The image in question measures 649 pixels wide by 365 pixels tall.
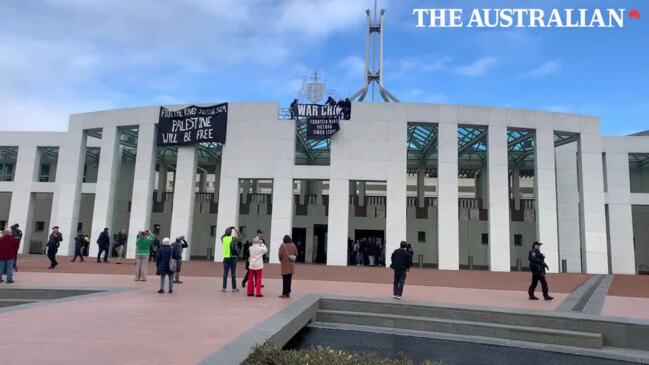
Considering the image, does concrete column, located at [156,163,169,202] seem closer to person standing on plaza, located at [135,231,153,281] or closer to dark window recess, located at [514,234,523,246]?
person standing on plaza, located at [135,231,153,281]

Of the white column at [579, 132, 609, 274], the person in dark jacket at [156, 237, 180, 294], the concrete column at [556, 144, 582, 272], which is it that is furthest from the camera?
the concrete column at [556, 144, 582, 272]

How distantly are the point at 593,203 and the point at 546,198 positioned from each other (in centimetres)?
321

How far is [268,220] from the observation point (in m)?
36.5

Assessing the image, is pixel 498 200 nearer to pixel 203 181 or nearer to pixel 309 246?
pixel 309 246

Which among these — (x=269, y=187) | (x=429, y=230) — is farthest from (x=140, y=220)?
(x=429, y=230)

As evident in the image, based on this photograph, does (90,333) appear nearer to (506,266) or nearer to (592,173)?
(506,266)

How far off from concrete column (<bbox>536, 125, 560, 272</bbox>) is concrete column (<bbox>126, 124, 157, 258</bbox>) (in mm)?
22196

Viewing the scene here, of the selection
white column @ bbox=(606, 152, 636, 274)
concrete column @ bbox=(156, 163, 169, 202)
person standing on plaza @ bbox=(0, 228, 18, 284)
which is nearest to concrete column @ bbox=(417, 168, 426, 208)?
white column @ bbox=(606, 152, 636, 274)

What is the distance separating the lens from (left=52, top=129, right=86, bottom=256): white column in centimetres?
Result: 3004

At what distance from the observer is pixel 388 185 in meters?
27.3

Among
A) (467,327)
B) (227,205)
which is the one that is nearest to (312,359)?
(467,327)

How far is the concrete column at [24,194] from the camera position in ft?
110

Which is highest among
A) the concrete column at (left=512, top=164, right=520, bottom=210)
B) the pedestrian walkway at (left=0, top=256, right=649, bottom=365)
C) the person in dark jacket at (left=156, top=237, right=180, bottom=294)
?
the concrete column at (left=512, top=164, right=520, bottom=210)

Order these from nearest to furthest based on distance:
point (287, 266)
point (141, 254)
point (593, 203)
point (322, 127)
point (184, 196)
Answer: point (287, 266), point (141, 254), point (322, 127), point (593, 203), point (184, 196)
